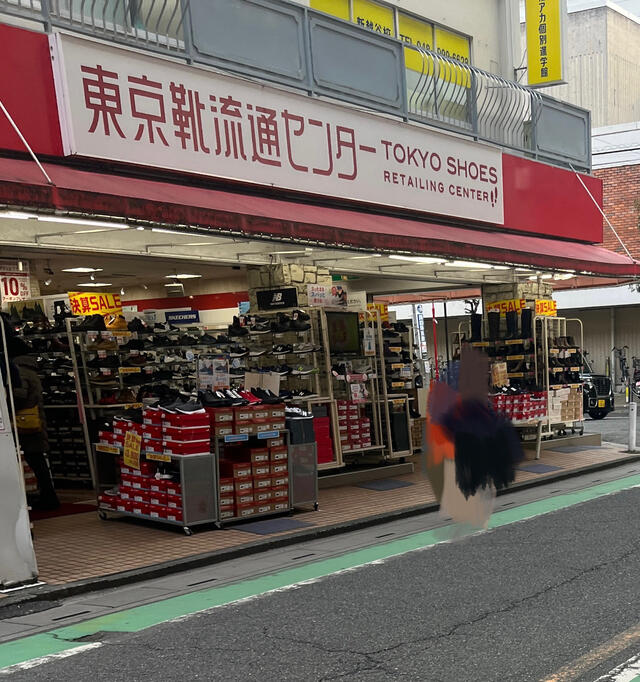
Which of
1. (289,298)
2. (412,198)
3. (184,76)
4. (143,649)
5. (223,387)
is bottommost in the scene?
(143,649)

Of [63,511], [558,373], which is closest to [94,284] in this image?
[63,511]

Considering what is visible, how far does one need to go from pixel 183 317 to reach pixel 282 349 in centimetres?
727

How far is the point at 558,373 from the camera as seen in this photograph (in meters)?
16.8

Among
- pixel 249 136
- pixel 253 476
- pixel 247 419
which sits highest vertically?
pixel 249 136

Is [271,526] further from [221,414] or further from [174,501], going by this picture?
[221,414]

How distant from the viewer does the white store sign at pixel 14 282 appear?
13.7 metres

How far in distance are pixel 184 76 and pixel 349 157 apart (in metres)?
2.94

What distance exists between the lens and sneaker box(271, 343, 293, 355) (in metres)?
12.7

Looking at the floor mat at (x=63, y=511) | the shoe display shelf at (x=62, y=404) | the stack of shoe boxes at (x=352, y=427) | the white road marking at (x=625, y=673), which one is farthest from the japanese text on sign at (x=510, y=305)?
the white road marking at (x=625, y=673)

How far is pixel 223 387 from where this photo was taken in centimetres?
1170

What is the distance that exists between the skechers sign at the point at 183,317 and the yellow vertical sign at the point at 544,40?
846 centimetres

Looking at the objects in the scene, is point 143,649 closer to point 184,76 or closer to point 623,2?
point 184,76

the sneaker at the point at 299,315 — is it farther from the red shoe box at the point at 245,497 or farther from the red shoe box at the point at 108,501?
the red shoe box at the point at 108,501

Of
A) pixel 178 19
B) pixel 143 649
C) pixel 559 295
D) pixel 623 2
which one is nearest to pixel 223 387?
pixel 178 19
